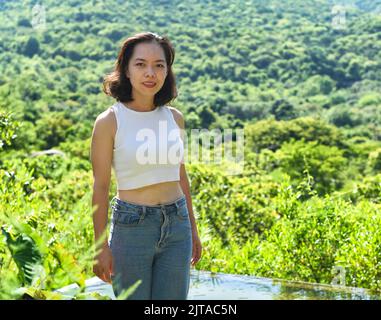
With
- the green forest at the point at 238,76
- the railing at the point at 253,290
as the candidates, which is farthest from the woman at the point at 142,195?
the green forest at the point at 238,76

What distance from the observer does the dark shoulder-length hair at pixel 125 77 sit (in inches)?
78.2

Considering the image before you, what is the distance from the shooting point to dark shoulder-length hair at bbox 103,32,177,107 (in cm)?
199

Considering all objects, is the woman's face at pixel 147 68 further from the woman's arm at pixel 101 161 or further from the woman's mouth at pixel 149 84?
the woman's arm at pixel 101 161

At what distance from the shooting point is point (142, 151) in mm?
1879

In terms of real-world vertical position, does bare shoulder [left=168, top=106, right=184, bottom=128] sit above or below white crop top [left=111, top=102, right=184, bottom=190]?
above

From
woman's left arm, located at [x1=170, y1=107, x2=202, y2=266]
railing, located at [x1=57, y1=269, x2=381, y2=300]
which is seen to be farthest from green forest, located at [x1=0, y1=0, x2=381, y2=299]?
woman's left arm, located at [x1=170, y1=107, x2=202, y2=266]

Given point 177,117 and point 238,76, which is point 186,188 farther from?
point 238,76

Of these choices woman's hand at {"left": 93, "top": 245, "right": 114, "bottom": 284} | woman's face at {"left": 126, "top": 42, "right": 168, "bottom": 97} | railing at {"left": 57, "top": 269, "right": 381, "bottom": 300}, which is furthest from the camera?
railing at {"left": 57, "top": 269, "right": 381, "bottom": 300}

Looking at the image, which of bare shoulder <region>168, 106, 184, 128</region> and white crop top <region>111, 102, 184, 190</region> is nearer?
white crop top <region>111, 102, 184, 190</region>

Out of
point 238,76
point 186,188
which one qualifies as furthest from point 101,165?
point 238,76

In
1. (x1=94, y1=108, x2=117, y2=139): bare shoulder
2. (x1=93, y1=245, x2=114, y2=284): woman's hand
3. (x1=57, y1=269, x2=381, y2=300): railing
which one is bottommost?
(x1=57, y1=269, x2=381, y2=300): railing

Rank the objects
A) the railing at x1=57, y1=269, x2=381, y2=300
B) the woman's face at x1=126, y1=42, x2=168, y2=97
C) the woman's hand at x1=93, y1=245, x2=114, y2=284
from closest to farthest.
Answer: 1. the woman's hand at x1=93, y1=245, x2=114, y2=284
2. the woman's face at x1=126, y1=42, x2=168, y2=97
3. the railing at x1=57, y1=269, x2=381, y2=300

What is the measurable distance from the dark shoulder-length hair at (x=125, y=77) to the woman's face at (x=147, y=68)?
0.06 ft

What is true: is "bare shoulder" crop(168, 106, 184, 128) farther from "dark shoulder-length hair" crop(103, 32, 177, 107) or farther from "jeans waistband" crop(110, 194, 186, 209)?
"jeans waistband" crop(110, 194, 186, 209)
